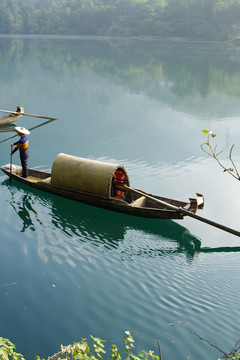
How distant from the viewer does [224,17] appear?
7494 cm

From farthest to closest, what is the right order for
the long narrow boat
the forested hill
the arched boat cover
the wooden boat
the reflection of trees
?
the forested hill, the reflection of trees, the wooden boat, the arched boat cover, the long narrow boat

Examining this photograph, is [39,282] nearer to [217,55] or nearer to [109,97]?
[109,97]

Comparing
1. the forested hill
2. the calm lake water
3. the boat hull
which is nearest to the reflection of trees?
the calm lake water

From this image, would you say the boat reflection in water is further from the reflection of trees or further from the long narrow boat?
the reflection of trees

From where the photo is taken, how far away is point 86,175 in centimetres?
1048

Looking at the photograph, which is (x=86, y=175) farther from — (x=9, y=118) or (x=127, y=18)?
(x=127, y=18)

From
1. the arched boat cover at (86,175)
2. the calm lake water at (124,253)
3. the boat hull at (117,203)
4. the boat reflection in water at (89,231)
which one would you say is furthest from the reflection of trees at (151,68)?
the boat reflection in water at (89,231)

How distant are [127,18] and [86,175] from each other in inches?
3325

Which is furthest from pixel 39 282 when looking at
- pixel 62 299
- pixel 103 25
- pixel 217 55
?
pixel 103 25

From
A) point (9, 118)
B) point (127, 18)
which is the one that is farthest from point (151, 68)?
point (127, 18)

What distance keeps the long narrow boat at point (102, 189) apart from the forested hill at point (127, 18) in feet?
226

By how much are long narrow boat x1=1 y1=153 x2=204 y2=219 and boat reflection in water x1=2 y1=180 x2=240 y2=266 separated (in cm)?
27

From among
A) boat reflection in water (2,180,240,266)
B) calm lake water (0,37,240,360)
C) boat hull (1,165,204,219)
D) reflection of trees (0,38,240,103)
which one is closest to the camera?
calm lake water (0,37,240,360)

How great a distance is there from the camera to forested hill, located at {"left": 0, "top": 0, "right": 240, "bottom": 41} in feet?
247
